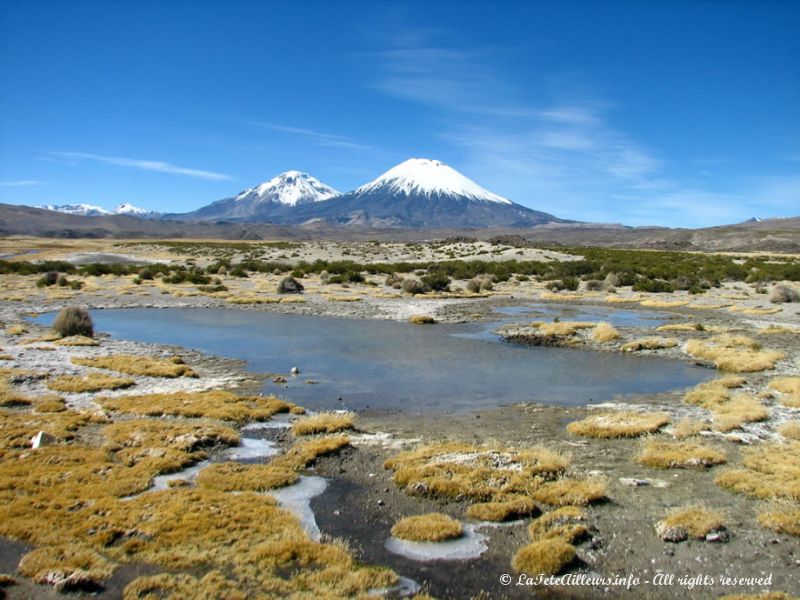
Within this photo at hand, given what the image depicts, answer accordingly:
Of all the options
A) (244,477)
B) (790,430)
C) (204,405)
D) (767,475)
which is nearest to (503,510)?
(244,477)

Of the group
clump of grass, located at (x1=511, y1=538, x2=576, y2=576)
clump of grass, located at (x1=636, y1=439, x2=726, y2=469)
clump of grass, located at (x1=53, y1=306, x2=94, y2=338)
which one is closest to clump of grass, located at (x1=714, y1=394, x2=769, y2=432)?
clump of grass, located at (x1=636, y1=439, x2=726, y2=469)

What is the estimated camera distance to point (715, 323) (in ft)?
111

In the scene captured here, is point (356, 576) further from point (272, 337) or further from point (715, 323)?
point (715, 323)

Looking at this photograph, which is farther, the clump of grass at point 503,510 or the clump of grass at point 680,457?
the clump of grass at point 680,457

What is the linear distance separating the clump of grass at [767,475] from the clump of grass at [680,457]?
1.55 feet

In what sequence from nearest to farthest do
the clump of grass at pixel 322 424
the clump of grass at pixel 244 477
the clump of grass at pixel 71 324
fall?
the clump of grass at pixel 244 477
the clump of grass at pixel 322 424
the clump of grass at pixel 71 324

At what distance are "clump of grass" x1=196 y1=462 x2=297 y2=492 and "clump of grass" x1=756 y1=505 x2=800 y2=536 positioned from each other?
8092 mm

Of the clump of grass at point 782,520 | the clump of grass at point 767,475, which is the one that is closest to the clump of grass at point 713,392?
the clump of grass at point 767,475

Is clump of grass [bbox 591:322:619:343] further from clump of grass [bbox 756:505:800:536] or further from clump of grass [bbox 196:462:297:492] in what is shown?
clump of grass [bbox 196:462:297:492]

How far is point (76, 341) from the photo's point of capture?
25922 millimetres

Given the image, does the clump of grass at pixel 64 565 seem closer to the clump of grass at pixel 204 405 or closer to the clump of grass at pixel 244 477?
the clump of grass at pixel 244 477

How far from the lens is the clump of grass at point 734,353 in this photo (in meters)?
22.1

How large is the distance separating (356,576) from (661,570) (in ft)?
13.9

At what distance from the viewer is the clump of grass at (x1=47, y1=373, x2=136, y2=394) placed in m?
18.3
